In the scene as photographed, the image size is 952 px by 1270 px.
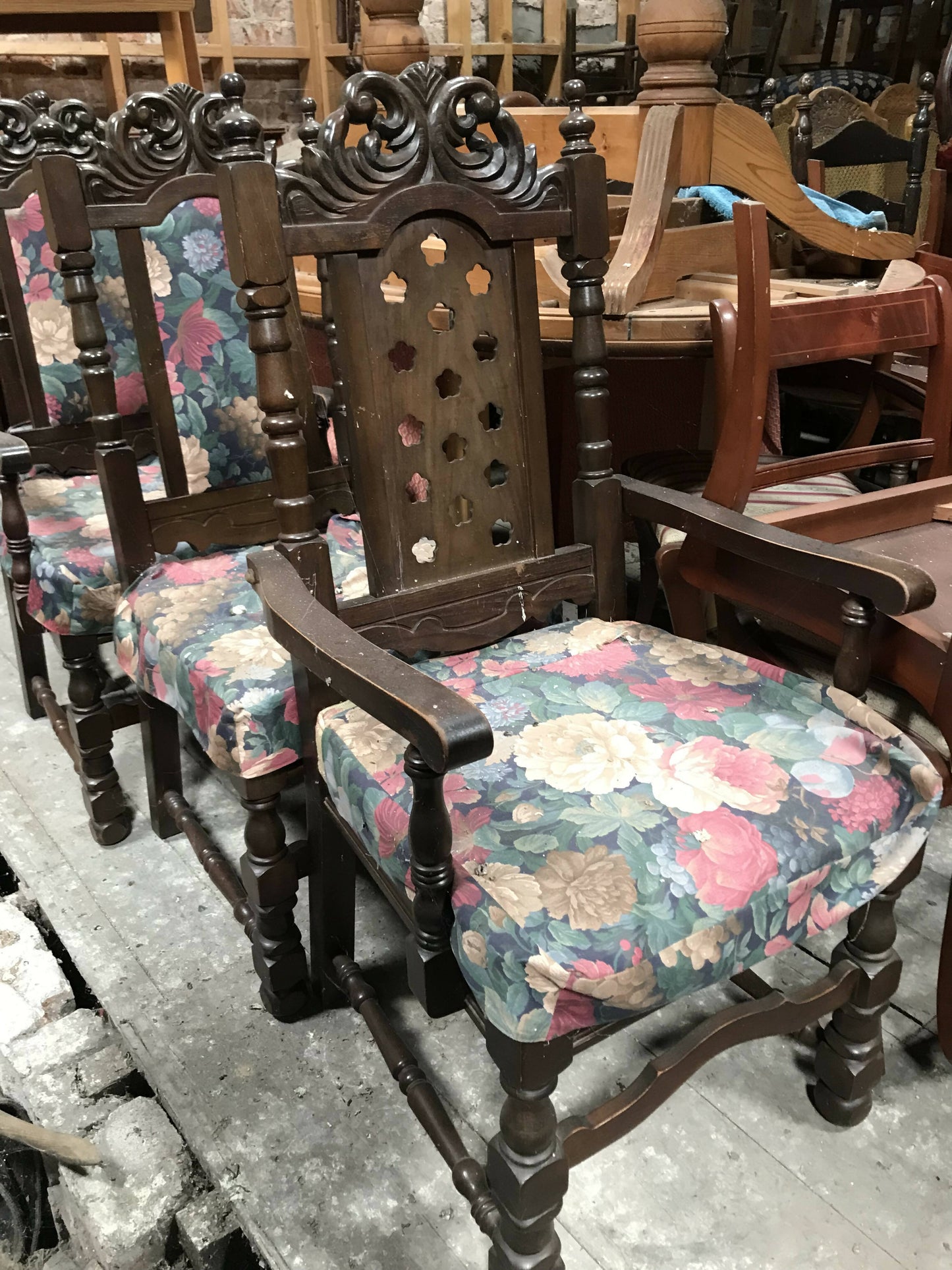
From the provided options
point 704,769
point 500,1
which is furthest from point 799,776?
point 500,1

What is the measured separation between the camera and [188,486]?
1766 mm

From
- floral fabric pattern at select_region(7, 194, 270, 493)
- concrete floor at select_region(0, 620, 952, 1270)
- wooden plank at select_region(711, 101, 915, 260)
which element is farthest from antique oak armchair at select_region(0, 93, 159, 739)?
wooden plank at select_region(711, 101, 915, 260)

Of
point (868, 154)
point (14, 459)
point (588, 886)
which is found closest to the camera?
point (588, 886)

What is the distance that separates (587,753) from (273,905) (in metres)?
0.58

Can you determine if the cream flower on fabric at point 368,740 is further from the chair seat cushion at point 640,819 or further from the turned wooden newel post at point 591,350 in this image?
the turned wooden newel post at point 591,350

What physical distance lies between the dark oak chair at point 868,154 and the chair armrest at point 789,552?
1766 millimetres

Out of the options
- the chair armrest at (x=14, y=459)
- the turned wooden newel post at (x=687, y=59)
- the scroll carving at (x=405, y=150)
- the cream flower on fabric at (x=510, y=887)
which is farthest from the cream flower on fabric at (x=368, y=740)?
the turned wooden newel post at (x=687, y=59)

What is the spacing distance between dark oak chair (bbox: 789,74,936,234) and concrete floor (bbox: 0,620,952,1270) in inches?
80.2

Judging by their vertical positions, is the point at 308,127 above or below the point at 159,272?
above

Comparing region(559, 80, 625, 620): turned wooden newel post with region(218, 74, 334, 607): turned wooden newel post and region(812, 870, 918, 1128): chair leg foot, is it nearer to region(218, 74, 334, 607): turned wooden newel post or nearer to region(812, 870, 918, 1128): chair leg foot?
region(218, 74, 334, 607): turned wooden newel post

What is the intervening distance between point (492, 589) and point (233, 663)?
382 millimetres

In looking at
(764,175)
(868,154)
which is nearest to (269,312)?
(764,175)

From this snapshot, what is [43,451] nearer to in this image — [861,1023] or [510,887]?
[510,887]

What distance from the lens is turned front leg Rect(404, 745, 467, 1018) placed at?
0.93 metres
